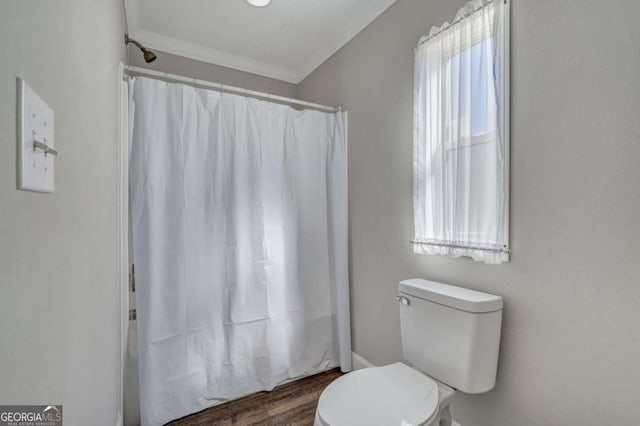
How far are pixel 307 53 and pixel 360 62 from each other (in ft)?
2.20

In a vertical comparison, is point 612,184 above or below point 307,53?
below

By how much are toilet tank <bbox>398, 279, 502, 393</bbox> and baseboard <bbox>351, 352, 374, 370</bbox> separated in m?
0.71

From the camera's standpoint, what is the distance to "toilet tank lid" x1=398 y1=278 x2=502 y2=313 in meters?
1.15

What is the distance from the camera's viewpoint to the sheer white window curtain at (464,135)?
121 cm

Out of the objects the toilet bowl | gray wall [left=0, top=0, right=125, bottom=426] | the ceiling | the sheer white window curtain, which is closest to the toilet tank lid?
the sheer white window curtain

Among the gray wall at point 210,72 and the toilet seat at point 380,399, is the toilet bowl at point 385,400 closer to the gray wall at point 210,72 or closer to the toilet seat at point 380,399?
the toilet seat at point 380,399

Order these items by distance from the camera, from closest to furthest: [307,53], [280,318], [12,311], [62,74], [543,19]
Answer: [12,311] → [62,74] → [543,19] → [280,318] → [307,53]

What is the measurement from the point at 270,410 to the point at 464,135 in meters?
1.81

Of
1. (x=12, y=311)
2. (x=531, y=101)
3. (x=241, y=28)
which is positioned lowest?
(x=12, y=311)

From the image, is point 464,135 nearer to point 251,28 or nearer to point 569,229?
point 569,229

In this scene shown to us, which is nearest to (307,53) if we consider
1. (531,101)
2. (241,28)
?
(241,28)

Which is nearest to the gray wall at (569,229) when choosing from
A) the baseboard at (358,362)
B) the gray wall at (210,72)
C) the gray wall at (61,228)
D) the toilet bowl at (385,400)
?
the toilet bowl at (385,400)

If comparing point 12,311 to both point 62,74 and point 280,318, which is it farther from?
point 280,318

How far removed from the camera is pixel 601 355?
97cm
